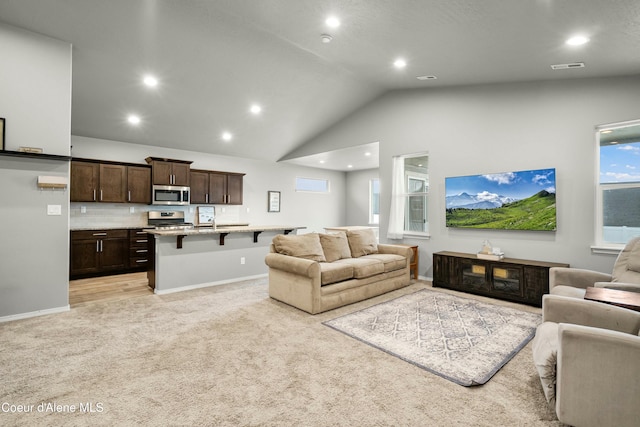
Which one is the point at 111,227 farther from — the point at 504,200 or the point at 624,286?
the point at 624,286

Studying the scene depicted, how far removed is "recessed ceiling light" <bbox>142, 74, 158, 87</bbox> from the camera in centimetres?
468

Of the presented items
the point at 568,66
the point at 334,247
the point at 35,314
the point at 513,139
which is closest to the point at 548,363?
the point at 334,247

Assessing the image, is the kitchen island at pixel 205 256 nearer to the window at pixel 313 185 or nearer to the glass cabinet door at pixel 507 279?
the glass cabinet door at pixel 507 279

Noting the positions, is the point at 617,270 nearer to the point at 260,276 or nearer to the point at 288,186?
the point at 260,276

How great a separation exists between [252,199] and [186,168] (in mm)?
1924

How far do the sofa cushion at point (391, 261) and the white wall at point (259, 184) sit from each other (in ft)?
13.7

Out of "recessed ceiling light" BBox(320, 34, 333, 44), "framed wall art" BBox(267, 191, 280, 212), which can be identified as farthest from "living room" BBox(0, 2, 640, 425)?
"framed wall art" BBox(267, 191, 280, 212)

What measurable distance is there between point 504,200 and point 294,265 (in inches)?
128

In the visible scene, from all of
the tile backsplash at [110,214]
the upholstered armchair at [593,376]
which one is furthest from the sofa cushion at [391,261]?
the tile backsplash at [110,214]

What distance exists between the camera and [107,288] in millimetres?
4914

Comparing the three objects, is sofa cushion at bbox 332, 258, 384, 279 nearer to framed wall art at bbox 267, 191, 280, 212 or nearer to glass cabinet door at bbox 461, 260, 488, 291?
glass cabinet door at bbox 461, 260, 488, 291

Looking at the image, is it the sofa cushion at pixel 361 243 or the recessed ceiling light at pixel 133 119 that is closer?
the sofa cushion at pixel 361 243

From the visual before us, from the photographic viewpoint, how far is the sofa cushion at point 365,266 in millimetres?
4121

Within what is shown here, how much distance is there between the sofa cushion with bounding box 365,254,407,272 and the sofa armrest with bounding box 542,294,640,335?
2.32 m
